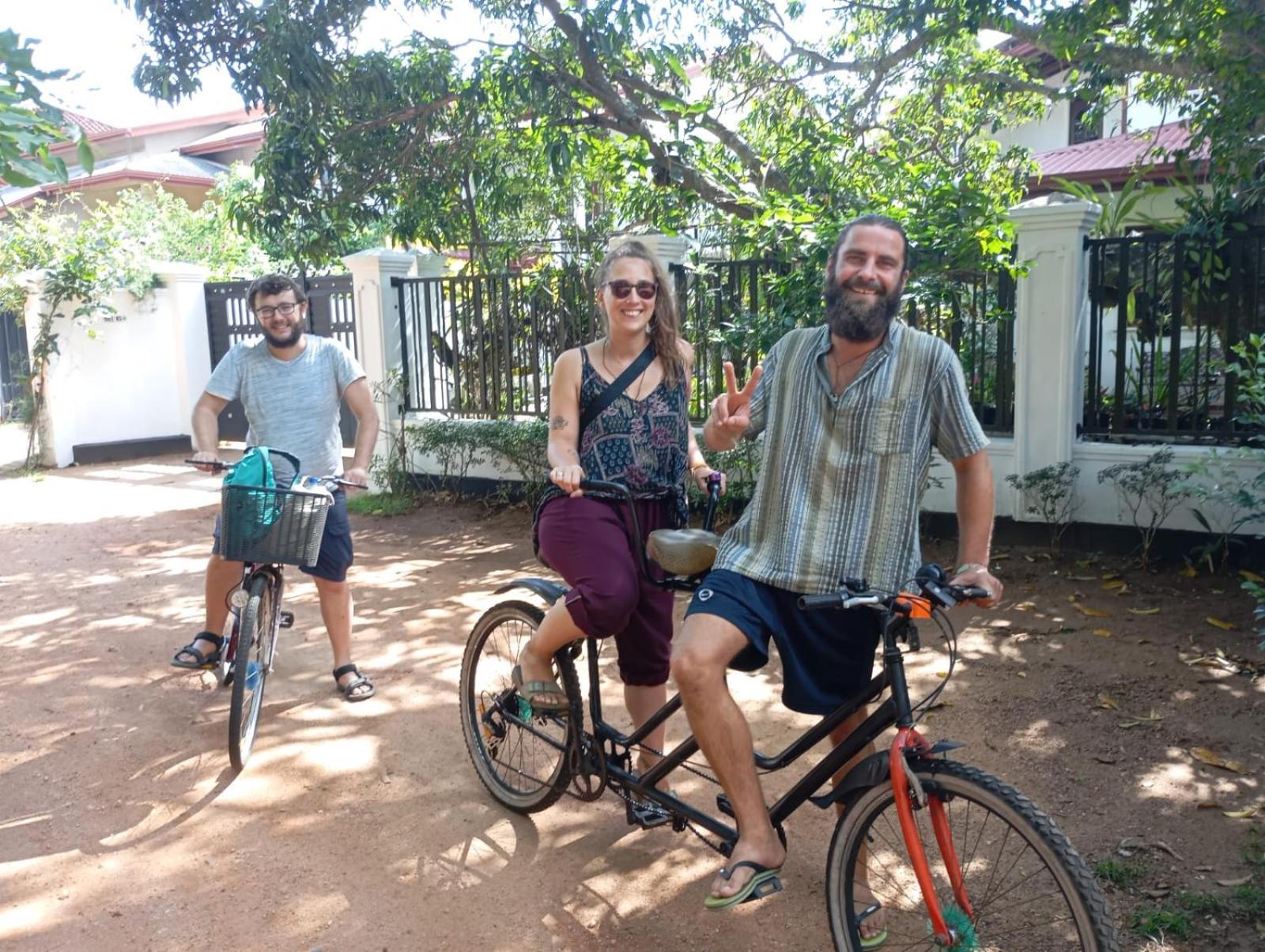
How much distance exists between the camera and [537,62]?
962cm

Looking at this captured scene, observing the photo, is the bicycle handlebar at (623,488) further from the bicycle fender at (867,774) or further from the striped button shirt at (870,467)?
the bicycle fender at (867,774)

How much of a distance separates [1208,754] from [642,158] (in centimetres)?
660

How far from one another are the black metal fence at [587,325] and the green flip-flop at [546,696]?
461cm

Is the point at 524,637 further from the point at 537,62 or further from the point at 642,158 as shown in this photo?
the point at 537,62

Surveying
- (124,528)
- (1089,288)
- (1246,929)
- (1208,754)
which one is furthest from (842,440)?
(124,528)

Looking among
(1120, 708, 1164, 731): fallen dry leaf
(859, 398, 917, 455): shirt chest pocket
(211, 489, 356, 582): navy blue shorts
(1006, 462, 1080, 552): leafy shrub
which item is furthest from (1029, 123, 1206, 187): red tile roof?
(859, 398, 917, 455): shirt chest pocket

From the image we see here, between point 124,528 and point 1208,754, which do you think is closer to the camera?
point 1208,754

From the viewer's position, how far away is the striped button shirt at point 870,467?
115 inches

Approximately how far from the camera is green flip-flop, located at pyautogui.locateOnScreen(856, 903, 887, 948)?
9.07 feet

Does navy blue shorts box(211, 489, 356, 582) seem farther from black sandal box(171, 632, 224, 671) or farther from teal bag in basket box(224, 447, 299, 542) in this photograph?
teal bag in basket box(224, 447, 299, 542)

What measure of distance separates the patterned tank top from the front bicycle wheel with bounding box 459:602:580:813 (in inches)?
22.6

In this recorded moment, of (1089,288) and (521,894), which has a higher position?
(1089,288)

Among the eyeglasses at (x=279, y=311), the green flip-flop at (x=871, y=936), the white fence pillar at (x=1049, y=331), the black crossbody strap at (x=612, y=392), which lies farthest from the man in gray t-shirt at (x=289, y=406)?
the white fence pillar at (x=1049, y=331)

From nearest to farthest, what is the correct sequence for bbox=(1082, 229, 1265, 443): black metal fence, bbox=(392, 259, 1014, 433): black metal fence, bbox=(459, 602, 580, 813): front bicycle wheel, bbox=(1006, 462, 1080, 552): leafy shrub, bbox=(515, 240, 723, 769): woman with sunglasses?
bbox=(515, 240, 723, 769): woman with sunglasses → bbox=(459, 602, 580, 813): front bicycle wheel → bbox=(1082, 229, 1265, 443): black metal fence → bbox=(1006, 462, 1080, 552): leafy shrub → bbox=(392, 259, 1014, 433): black metal fence
